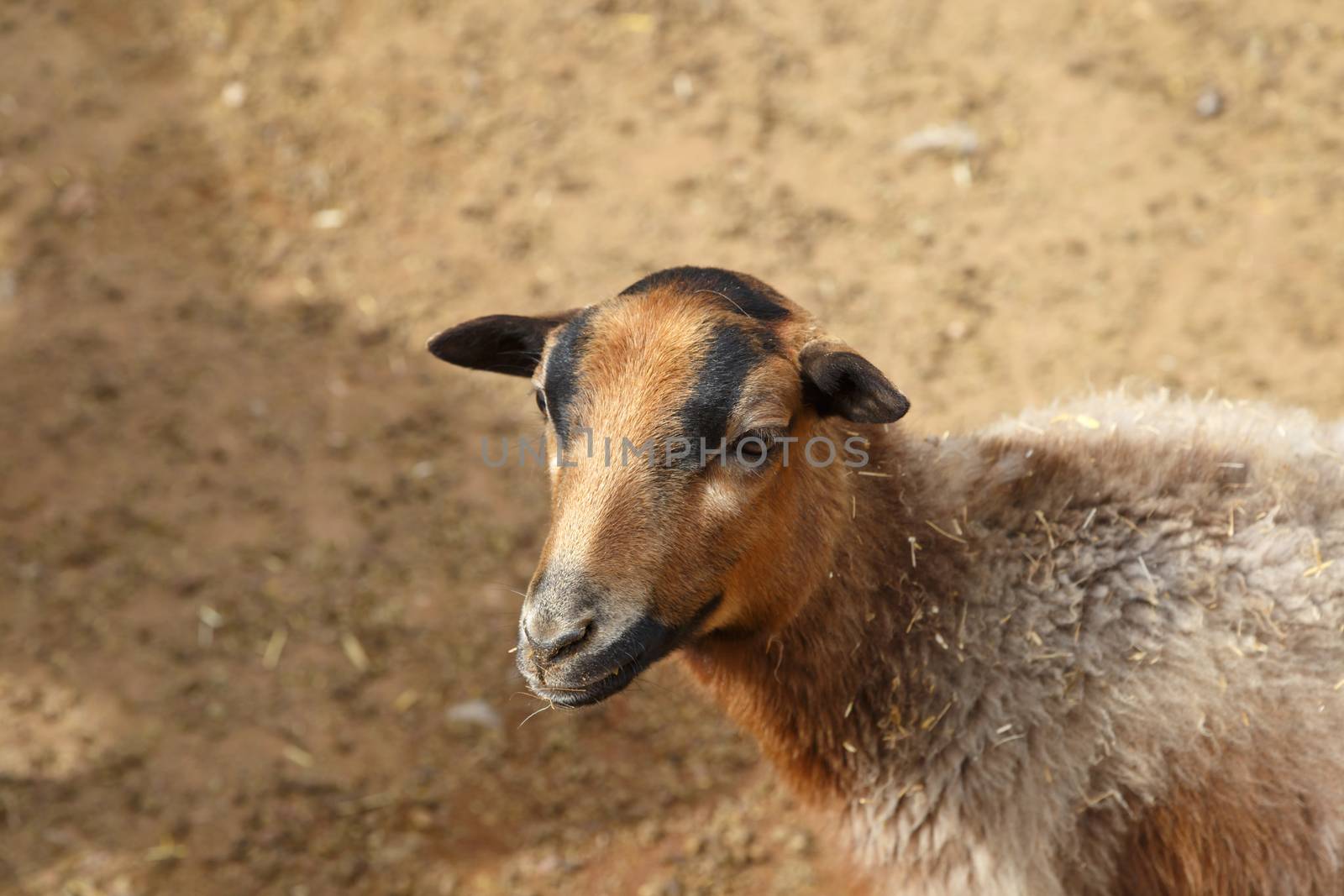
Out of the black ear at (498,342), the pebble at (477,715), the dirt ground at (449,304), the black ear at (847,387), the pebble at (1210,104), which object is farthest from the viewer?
the pebble at (1210,104)

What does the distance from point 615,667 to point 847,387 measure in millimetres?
1162

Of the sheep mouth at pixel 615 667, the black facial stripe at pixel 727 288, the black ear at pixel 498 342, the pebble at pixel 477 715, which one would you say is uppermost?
the black facial stripe at pixel 727 288

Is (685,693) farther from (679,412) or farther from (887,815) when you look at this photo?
(679,412)

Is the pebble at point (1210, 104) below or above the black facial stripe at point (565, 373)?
below

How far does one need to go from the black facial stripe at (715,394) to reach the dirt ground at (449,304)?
72.3 inches

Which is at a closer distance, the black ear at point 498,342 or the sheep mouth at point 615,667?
the sheep mouth at point 615,667

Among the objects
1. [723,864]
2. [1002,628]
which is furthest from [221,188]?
[1002,628]

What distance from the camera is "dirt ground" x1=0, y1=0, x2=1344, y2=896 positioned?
5789 millimetres

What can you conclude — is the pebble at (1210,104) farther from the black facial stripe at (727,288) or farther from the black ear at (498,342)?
the black ear at (498,342)

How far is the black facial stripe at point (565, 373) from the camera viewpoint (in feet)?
12.2

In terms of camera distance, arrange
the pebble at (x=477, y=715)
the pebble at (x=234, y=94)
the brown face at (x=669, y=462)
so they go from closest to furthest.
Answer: the brown face at (x=669, y=462) < the pebble at (x=477, y=715) < the pebble at (x=234, y=94)

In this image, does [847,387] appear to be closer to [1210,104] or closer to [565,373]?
[565,373]

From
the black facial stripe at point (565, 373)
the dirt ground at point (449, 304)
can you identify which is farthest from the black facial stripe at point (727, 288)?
the dirt ground at point (449, 304)

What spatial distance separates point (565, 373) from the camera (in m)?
3.75
